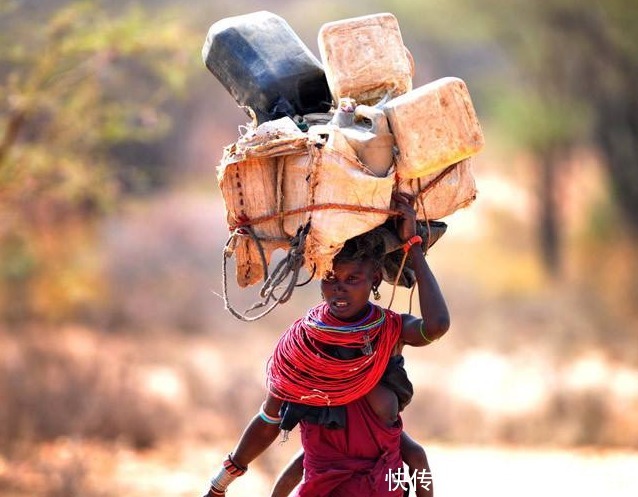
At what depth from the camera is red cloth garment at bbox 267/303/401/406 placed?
12.4 ft

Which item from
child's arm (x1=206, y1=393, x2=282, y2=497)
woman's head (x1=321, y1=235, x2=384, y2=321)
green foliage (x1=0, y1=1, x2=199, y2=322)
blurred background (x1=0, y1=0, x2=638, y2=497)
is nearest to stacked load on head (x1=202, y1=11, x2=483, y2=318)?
woman's head (x1=321, y1=235, x2=384, y2=321)

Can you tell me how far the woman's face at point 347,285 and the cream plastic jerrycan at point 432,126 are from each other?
339 millimetres

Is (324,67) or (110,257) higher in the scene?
(110,257)

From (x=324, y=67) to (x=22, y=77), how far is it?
599 cm

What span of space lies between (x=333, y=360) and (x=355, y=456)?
1.06 ft

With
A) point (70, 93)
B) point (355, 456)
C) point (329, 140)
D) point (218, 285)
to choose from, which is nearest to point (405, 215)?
point (329, 140)

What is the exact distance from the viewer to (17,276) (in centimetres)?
1271

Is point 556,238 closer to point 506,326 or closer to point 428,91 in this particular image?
point 506,326

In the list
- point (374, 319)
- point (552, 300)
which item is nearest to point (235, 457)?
point (374, 319)

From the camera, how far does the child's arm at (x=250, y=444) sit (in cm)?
396

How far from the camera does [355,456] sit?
3816 millimetres

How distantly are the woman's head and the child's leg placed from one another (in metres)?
0.55

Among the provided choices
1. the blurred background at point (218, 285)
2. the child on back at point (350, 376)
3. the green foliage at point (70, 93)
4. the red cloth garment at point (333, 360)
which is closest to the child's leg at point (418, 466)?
the child on back at point (350, 376)

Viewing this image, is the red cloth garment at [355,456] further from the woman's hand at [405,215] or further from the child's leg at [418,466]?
the woman's hand at [405,215]
